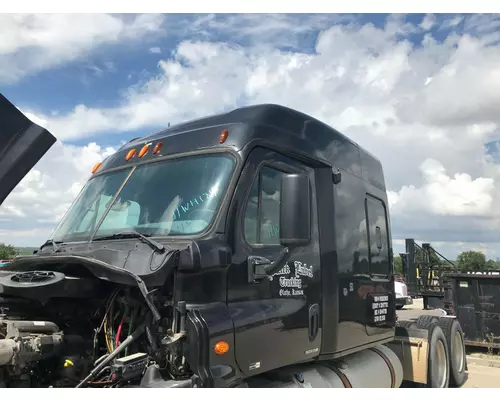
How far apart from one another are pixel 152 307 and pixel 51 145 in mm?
1233

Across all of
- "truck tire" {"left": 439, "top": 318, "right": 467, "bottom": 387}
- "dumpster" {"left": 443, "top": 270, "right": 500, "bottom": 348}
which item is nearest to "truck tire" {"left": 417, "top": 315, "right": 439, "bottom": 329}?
"truck tire" {"left": 439, "top": 318, "right": 467, "bottom": 387}

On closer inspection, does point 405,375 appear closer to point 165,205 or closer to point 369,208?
point 369,208

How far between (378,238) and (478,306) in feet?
17.3

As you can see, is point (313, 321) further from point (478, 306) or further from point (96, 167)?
point (478, 306)

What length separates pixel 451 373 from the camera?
8.02 m

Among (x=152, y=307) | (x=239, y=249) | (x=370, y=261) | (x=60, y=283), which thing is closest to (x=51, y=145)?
(x=60, y=283)

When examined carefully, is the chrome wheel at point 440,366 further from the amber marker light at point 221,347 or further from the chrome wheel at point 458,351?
the amber marker light at point 221,347

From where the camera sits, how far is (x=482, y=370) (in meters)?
9.20

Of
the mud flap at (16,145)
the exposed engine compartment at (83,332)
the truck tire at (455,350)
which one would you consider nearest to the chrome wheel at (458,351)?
the truck tire at (455,350)

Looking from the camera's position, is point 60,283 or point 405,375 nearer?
point 60,283

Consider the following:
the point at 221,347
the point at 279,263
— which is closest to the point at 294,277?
the point at 279,263

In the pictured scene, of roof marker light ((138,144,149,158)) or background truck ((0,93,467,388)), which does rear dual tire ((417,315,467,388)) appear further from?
roof marker light ((138,144,149,158))

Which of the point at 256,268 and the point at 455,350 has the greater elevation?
the point at 256,268

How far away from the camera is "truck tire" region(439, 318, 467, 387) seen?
8.02m
